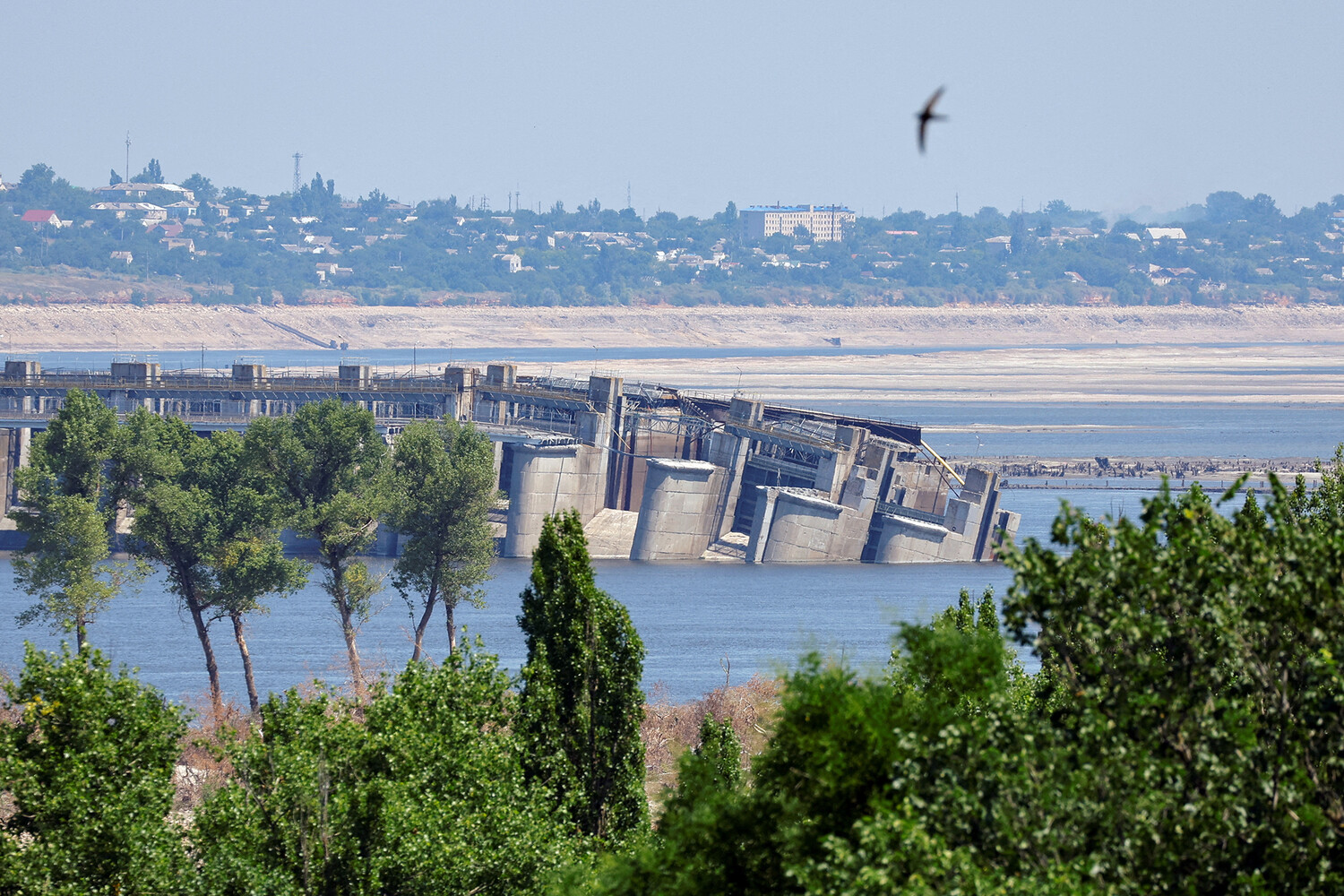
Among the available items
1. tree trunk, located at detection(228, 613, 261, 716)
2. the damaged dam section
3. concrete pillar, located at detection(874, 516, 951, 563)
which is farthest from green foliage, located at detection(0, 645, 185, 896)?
concrete pillar, located at detection(874, 516, 951, 563)

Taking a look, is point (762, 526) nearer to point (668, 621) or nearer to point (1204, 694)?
point (668, 621)

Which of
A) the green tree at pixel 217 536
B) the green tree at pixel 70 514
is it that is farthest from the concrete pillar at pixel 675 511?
the green tree at pixel 70 514

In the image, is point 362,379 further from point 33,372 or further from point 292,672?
point 292,672

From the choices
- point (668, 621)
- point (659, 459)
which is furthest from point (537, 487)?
point (668, 621)

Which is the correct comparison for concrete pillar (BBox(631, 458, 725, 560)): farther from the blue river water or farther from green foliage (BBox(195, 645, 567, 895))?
green foliage (BBox(195, 645, 567, 895))

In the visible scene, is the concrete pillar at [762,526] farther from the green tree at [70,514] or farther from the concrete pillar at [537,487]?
the green tree at [70,514]
